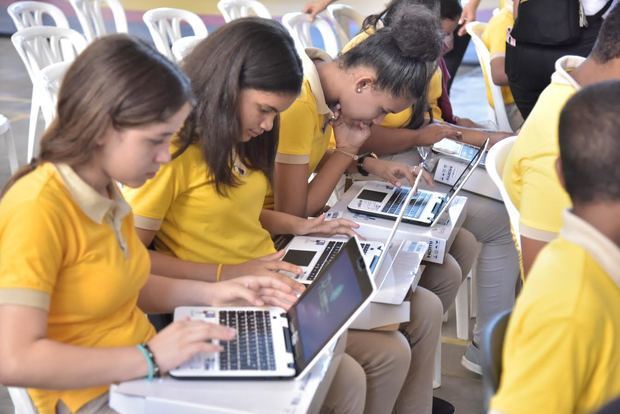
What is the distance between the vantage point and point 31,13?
506 centimetres

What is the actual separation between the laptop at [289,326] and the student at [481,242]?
1.18 m

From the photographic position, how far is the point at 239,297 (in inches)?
69.7

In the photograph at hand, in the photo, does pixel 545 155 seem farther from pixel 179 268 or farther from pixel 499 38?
pixel 499 38

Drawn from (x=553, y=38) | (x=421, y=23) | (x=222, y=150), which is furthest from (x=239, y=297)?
(x=553, y=38)

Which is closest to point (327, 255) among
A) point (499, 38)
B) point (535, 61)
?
point (535, 61)

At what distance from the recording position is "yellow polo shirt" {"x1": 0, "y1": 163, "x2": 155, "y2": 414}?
4.54 ft

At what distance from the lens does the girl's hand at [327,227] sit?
7.49 feet

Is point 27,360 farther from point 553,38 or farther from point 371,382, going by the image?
point 553,38

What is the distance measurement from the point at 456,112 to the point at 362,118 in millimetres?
3725

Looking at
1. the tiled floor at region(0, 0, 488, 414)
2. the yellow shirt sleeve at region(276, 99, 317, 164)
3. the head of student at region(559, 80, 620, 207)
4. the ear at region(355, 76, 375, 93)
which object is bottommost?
the tiled floor at region(0, 0, 488, 414)

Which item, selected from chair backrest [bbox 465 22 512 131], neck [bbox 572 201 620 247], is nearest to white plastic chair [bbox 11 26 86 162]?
chair backrest [bbox 465 22 512 131]

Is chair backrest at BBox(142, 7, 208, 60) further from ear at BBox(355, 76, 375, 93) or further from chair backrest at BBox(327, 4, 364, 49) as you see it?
ear at BBox(355, 76, 375, 93)

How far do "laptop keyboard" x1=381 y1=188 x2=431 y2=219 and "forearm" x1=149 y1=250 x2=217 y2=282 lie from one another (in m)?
0.66

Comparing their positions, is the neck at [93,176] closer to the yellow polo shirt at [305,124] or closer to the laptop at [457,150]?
the yellow polo shirt at [305,124]
